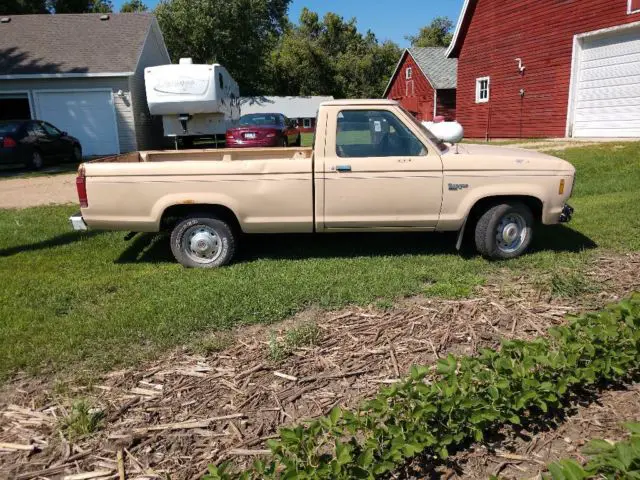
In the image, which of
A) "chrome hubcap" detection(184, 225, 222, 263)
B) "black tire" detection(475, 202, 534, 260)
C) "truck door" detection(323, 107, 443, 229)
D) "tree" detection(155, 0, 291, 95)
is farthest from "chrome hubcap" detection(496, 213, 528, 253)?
"tree" detection(155, 0, 291, 95)

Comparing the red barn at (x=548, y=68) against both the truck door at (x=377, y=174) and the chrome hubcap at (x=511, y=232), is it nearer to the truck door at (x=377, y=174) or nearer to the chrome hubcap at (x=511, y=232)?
the chrome hubcap at (x=511, y=232)

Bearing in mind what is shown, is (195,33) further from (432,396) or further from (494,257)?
(432,396)

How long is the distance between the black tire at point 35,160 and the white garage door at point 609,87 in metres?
17.0

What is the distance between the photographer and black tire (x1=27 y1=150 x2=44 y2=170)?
15.4 metres

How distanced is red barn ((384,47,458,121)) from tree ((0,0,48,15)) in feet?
83.1

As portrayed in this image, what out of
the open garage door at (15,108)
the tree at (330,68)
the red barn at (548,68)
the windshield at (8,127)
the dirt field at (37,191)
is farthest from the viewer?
the tree at (330,68)

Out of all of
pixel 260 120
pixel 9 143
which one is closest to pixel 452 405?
pixel 9 143

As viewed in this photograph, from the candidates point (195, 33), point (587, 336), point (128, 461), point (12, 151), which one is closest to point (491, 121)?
point (12, 151)

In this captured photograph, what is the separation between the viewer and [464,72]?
23.5 meters

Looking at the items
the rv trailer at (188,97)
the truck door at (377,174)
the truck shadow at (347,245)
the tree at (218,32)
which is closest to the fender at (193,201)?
the truck shadow at (347,245)

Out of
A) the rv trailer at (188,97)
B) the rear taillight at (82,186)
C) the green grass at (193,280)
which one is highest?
the rv trailer at (188,97)

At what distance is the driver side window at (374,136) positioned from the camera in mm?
5441

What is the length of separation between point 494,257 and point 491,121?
58.4 ft

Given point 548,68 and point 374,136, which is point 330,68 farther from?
point 374,136
